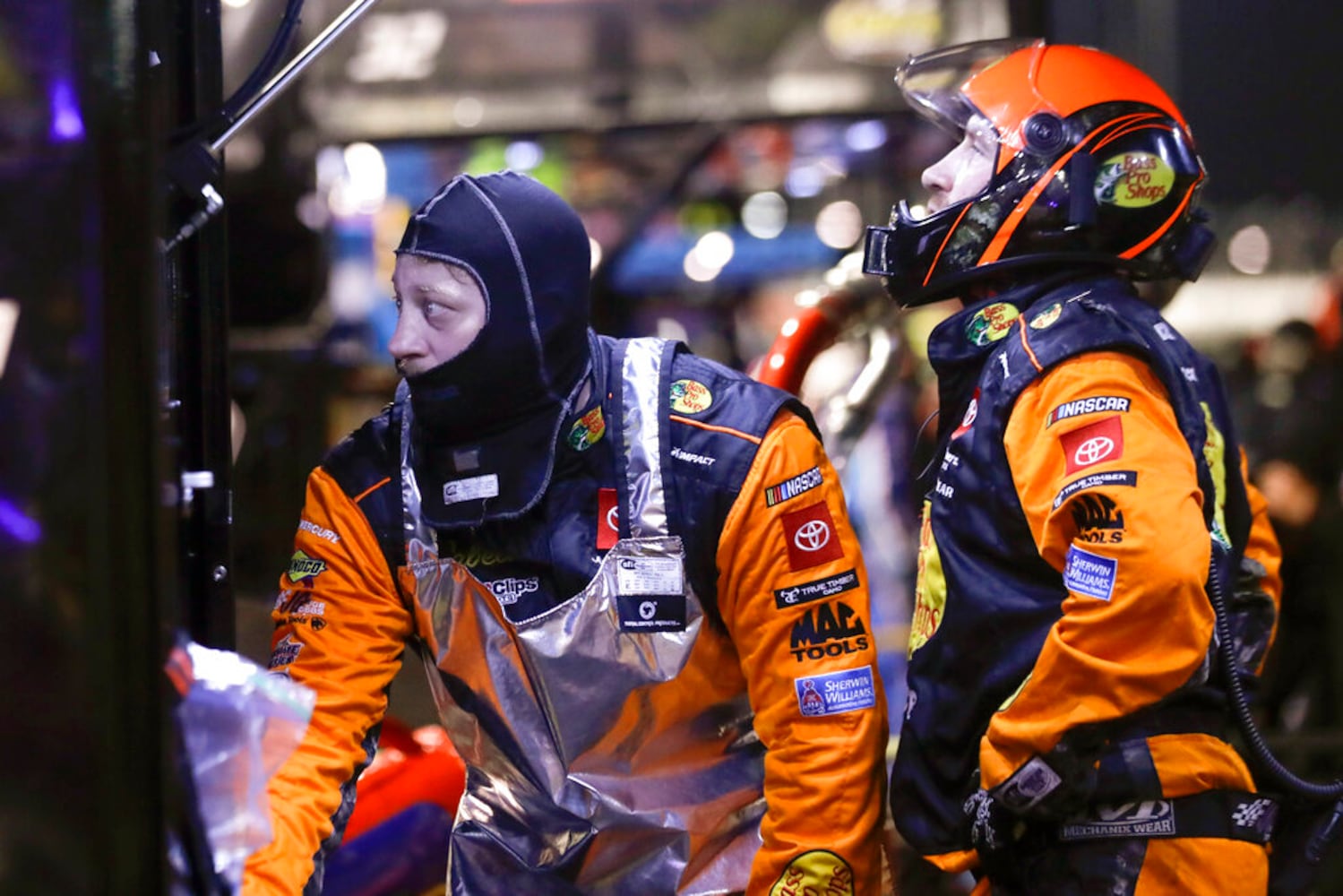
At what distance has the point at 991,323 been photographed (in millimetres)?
2287

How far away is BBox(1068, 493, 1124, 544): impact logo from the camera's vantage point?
76.6 inches

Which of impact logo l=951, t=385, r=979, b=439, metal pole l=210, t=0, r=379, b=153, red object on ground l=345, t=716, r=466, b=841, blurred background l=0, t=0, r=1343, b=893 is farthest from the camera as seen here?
red object on ground l=345, t=716, r=466, b=841

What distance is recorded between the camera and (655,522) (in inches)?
88.4

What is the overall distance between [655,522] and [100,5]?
4.21 ft

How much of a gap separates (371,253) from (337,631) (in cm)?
633

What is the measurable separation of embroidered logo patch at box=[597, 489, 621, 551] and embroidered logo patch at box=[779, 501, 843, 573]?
0.27 metres

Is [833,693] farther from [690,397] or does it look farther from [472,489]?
[472,489]

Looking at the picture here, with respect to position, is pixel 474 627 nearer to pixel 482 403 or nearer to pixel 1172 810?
pixel 482 403

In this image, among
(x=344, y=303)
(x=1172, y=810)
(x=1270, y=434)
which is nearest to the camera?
(x=1172, y=810)

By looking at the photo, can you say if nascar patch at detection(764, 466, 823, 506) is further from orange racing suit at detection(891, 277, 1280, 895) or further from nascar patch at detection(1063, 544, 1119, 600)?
nascar patch at detection(1063, 544, 1119, 600)

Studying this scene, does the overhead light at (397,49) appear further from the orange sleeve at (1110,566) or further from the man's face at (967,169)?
the orange sleeve at (1110,566)

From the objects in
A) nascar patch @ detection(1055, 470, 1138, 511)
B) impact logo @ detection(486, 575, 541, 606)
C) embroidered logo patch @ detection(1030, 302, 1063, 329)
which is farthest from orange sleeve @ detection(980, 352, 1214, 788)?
impact logo @ detection(486, 575, 541, 606)

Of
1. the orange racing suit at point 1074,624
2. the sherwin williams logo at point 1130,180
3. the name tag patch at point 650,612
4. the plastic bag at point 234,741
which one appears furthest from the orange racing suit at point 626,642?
the plastic bag at point 234,741

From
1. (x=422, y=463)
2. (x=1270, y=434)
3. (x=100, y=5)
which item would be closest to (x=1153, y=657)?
(x=422, y=463)
